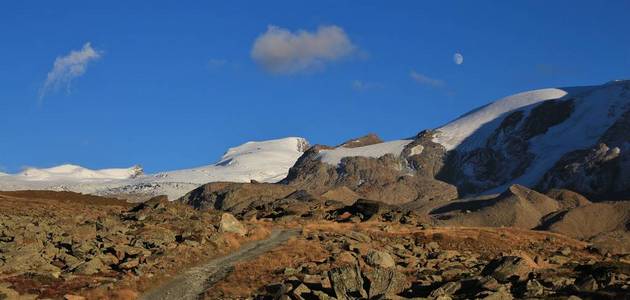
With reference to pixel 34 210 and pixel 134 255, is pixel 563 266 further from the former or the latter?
pixel 34 210

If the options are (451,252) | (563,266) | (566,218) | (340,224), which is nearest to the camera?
(563,266)

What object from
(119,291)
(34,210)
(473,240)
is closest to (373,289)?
(119,291)

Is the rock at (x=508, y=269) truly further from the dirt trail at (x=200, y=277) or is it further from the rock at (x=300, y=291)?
the dirt trail at (x=200, y=277)

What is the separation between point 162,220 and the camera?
65938 mm

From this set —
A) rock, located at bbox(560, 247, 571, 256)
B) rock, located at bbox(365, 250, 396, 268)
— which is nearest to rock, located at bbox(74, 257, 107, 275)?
rock, located at bbox(365, 250, 396, 268)

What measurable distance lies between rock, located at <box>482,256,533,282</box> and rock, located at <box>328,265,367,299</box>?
6340 mm

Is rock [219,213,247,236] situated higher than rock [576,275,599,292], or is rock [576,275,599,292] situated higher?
rock [219,213,247,236]

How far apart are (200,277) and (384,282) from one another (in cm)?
1296

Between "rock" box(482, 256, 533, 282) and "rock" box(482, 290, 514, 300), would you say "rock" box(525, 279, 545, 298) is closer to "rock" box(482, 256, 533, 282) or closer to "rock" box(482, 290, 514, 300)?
"rock" box(482, 290, 514, 300)

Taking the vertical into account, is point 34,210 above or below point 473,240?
above

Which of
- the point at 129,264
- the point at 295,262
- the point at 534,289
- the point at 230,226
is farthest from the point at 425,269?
the point at 230,226

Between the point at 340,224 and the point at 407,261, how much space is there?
96.7 feet

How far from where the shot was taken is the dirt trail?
37125mm

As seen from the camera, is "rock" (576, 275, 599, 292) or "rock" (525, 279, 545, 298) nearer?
"rock" (525, 279, 545, 298)
